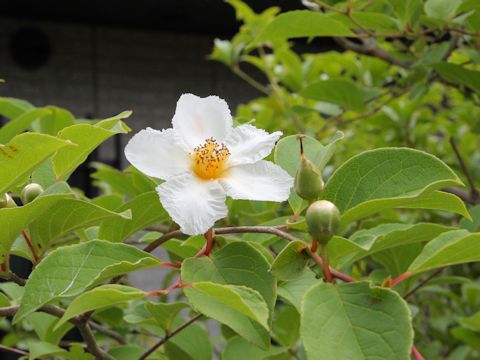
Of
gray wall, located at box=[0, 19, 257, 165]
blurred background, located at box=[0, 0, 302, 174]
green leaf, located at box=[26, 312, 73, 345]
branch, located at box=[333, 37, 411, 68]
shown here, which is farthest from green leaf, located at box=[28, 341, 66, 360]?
gray wall, located at box=[0, 19, 257, 165]

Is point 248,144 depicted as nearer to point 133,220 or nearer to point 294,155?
point 294,155

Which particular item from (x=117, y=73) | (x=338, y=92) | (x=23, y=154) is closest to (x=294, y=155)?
(x=23, y=154)

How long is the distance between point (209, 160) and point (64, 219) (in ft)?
0.54

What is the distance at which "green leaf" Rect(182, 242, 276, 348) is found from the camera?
61cm

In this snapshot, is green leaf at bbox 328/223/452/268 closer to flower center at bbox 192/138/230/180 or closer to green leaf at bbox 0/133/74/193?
flower center at bbox 192/138/230/180

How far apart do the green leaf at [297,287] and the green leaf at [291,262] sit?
0.15 feet

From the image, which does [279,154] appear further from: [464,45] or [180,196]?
[464,45]

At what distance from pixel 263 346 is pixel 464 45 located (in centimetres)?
124

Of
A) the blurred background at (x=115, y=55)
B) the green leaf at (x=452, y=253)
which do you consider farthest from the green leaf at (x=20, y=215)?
the blurred background at (x=115, y=55)

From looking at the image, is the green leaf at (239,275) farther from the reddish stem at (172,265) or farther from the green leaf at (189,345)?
the green leaf at (189,345)

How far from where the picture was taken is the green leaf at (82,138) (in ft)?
2.28

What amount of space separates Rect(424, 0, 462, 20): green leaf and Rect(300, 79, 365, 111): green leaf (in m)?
0.33

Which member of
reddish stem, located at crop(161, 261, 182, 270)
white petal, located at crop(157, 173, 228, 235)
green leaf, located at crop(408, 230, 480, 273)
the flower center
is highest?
the flower center

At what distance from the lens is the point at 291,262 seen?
64cm
